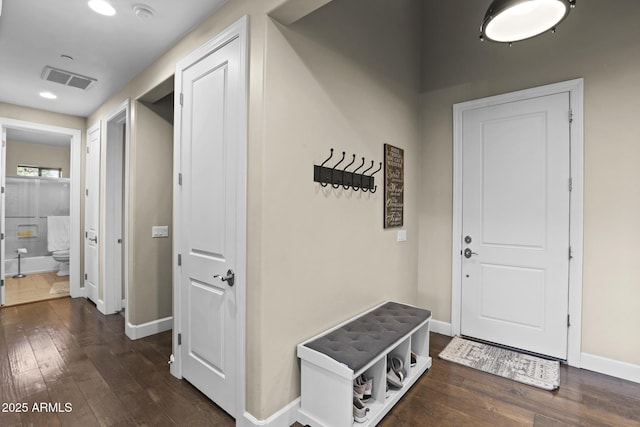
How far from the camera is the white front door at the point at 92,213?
4070 millimetres

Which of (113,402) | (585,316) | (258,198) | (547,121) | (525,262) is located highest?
(547,121)

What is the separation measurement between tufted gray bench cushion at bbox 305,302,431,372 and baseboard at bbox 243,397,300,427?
385mm

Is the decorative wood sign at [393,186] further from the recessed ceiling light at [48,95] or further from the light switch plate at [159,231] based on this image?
the recessed ceiling light at [48,95]

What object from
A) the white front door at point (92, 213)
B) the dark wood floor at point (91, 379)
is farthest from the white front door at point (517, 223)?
the white front door at point (92, 213)

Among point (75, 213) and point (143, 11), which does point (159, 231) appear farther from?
point (75, 213)

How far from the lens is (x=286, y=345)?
191cm

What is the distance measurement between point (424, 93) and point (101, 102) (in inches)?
154

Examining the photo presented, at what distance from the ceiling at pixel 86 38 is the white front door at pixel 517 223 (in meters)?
2.65

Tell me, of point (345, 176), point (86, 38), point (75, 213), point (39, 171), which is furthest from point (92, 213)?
point (345, 176)

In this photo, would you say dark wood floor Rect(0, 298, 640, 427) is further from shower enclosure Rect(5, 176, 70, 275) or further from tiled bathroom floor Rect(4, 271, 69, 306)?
shower enclosure Rect(5, 176, 70, 275)

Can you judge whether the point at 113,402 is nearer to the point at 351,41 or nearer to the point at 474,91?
the point at 351,41

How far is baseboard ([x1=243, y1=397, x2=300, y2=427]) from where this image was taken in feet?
5.85

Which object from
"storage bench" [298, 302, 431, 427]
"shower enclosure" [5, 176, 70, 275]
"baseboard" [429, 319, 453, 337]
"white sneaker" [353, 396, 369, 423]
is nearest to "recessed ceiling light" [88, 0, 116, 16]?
"storage bench" [298, 302, 431, 427]

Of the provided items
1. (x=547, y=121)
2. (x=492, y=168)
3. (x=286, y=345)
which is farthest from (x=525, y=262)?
(x=286, y=345)
